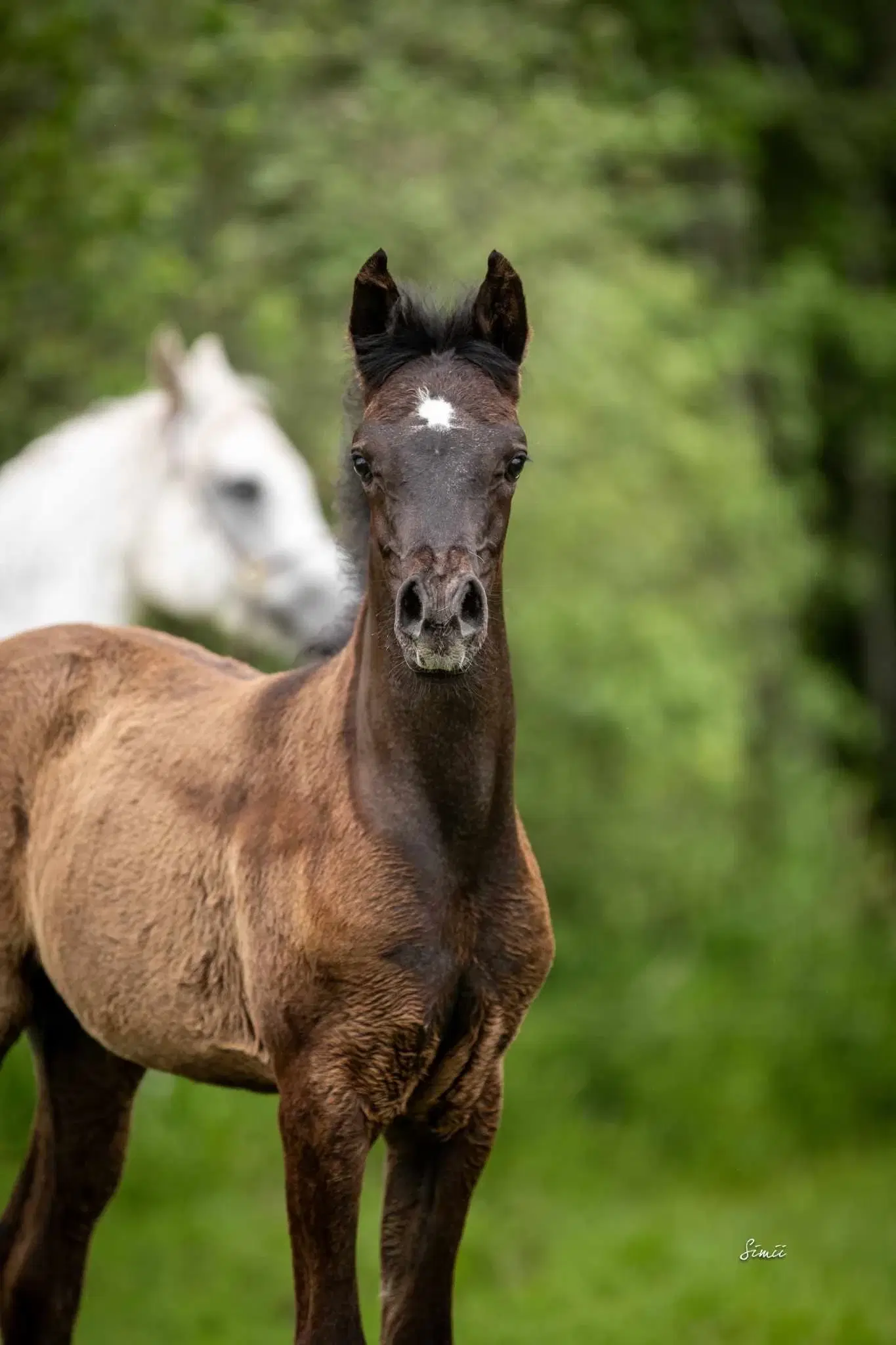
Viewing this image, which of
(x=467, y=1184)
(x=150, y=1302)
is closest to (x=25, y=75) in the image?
(x=150, y=1302)

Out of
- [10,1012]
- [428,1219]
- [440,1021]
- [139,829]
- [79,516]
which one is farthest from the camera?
[79,516]

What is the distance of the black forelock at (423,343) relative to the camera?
3.65 metres

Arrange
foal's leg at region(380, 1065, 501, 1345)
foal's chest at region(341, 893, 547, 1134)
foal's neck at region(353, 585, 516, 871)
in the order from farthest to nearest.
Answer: foal's leg at region(380, 1065, 501, 1345) → foal's neck at region(353, 585, 516, 871) → foal's chest at region(341, 893, 547, 1134)

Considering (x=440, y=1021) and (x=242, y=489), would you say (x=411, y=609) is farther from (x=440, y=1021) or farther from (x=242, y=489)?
(x=242, y=489)

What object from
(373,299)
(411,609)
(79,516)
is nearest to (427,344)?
(373,299)

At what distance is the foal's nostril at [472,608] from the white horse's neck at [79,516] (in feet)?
11.9

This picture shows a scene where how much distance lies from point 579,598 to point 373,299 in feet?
21.7

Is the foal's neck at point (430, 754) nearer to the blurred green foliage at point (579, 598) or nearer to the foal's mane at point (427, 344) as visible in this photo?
the foal's mane at point (427, 344)

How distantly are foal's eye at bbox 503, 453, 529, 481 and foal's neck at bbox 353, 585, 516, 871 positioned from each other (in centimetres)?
22

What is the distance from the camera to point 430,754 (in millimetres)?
3584

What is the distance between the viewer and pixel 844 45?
15.8m

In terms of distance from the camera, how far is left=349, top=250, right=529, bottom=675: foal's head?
3.23m

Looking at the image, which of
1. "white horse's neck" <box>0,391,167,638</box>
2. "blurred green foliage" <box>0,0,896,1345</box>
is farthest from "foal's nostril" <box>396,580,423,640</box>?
"blurred green foliage" <box>0,0,896,1345</box>

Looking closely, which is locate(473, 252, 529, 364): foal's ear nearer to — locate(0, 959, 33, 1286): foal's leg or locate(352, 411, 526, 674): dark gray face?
locate(352, 411, 526, 674): dark gray face
